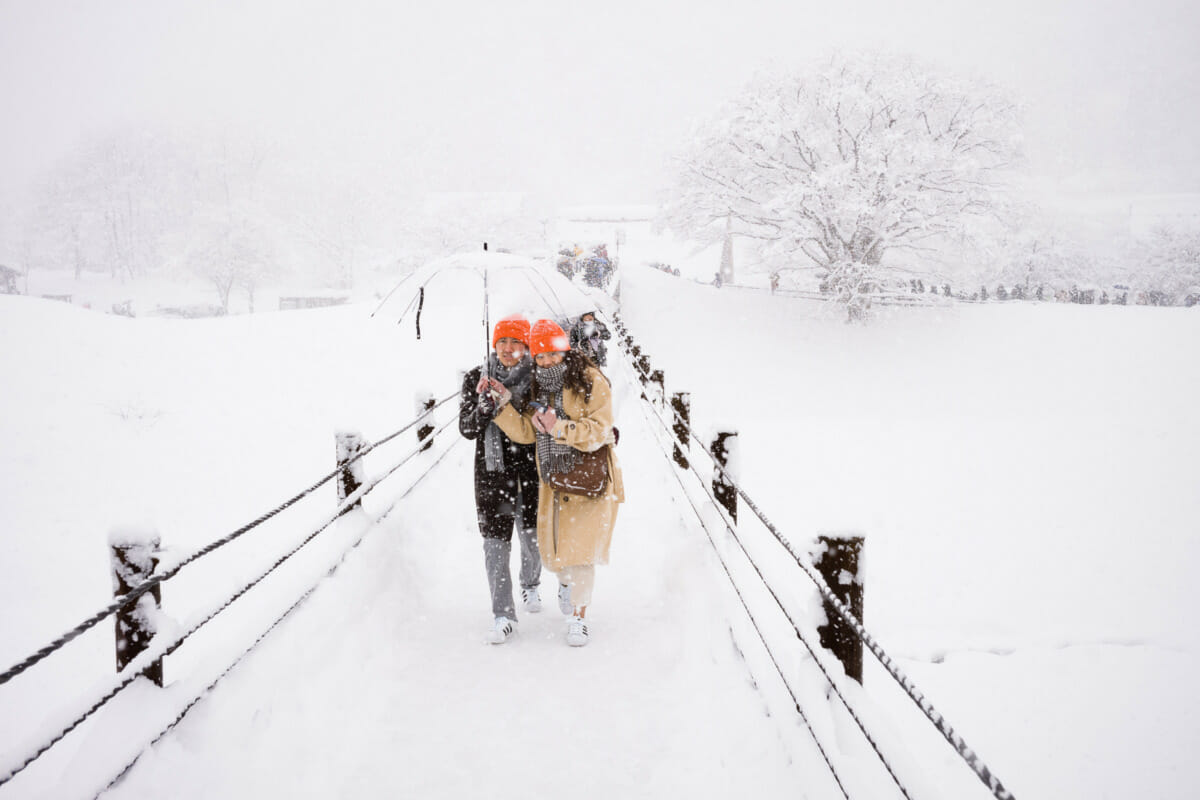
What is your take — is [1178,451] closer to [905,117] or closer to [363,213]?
[905,117]

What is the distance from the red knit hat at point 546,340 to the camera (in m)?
3.78

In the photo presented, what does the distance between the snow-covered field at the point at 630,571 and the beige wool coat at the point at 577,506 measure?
763 millimetres

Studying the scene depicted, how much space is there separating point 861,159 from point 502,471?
941 inches

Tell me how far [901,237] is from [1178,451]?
1245 cm

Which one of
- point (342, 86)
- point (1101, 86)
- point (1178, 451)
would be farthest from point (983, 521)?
point (342, 86)

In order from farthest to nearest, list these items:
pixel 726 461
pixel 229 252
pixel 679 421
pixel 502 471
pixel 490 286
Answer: pixel 229 252
pixel 679 421
pixel 490 286
pixel 726 461
pixel 502 471

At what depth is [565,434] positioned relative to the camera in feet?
12.0

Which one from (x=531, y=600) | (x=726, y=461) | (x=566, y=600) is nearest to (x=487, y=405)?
(x=566, y=600)

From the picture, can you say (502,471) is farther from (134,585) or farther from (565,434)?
(134,585)

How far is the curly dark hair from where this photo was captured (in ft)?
12.6

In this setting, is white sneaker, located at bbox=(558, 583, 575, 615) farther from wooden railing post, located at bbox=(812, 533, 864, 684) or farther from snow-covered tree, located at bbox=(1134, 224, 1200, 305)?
snow-covered tree, located at bbox=(1134, 224, 1200, 305)

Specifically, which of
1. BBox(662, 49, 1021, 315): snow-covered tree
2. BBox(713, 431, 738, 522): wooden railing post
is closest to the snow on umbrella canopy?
BBox(713, 431, 738, 522): wooden railing post

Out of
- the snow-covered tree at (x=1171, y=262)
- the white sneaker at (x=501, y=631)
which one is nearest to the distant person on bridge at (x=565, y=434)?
the white sneaker at (x=501, y=631)

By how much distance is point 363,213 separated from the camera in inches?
2485
